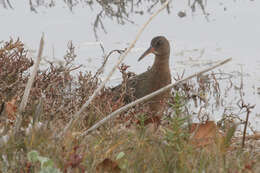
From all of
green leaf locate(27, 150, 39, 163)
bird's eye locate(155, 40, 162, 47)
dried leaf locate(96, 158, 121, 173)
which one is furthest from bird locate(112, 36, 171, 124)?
green leaf locate(27, 150, 39, 163)

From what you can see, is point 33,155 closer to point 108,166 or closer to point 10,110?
point 108,166

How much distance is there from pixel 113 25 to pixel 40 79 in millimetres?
6236

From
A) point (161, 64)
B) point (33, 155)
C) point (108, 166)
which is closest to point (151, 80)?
point (161, 64)

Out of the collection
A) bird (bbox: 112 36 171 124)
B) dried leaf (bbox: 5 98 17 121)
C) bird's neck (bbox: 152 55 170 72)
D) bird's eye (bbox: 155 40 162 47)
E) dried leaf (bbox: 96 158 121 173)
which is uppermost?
dried leaf (bbox: 5 98 17 121)

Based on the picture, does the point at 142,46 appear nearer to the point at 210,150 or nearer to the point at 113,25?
the point at 113,25

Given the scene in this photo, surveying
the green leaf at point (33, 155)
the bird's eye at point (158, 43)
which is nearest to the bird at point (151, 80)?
the bird's eye at point (158, 43)

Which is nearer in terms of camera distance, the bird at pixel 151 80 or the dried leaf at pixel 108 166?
the dried leaf at pixel 108 166

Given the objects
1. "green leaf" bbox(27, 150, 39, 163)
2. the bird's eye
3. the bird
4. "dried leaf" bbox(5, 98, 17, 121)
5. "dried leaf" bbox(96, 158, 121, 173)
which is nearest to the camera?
"green leaf" bbox(27, 150, 39, 163)

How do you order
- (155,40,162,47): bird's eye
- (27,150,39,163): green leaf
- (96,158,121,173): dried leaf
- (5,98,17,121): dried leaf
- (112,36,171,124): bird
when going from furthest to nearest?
(155,40,162,47): bird's eye → (112,36,171,124): bird → (5,98,17,121): dried leaf → (96,158,121,173): dried leaf → (27,150,39,163): green leaf

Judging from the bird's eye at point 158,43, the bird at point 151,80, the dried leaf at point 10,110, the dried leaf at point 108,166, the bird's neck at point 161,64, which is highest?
the dried leaf at point 10,110

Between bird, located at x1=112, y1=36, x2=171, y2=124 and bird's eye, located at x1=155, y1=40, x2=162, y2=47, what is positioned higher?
bird's eye, located at x1=155, y1=40, x2=162, y2=47

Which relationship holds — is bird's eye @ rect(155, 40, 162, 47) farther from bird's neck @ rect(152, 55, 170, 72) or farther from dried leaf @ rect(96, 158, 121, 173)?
dried leaf @ rect(96, 158, 121, 173)

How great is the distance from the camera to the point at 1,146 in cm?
179

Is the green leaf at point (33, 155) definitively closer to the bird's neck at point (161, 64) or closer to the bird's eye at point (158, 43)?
the bird's neck at point (161, 64)
